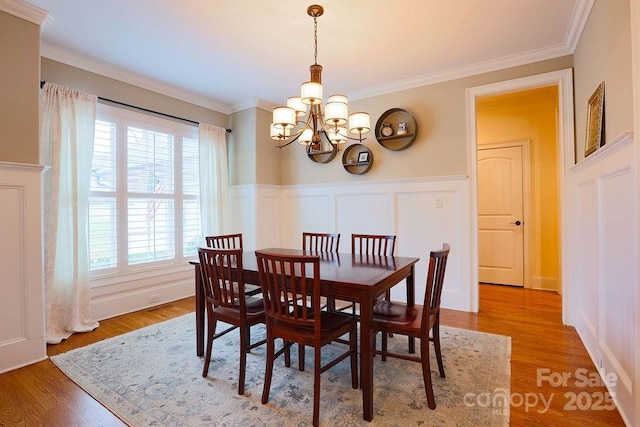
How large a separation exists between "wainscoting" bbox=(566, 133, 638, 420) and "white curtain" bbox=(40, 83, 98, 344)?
4.04m

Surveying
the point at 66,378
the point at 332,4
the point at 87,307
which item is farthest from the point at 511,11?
the point at 87,307

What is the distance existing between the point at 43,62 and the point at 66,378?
275 centimetres

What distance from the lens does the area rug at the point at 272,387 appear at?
5.83ft

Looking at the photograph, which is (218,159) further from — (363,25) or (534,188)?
(534,188)

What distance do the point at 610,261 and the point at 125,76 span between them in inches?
180

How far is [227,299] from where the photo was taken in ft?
7.06

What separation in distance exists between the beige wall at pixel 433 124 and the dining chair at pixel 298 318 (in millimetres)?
2346

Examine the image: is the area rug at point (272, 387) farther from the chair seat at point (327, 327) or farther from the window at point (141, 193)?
the window at point (141, 193)

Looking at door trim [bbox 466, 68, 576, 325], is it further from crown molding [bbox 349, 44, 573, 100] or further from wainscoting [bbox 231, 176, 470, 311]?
wainscoting [bbox 231, 176, 470, 311]

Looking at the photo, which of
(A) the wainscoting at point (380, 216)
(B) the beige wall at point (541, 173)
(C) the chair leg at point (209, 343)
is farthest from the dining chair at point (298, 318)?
(B) the beige wall at point (541, 173)

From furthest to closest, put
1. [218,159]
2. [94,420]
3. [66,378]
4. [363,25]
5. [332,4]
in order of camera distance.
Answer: [218,159], [363,25], [332,4], [66,378], [94,420]

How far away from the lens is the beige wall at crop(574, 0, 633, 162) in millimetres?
1776

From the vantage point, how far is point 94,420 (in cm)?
179

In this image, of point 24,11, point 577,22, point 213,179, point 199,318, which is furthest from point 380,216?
point 24,11
